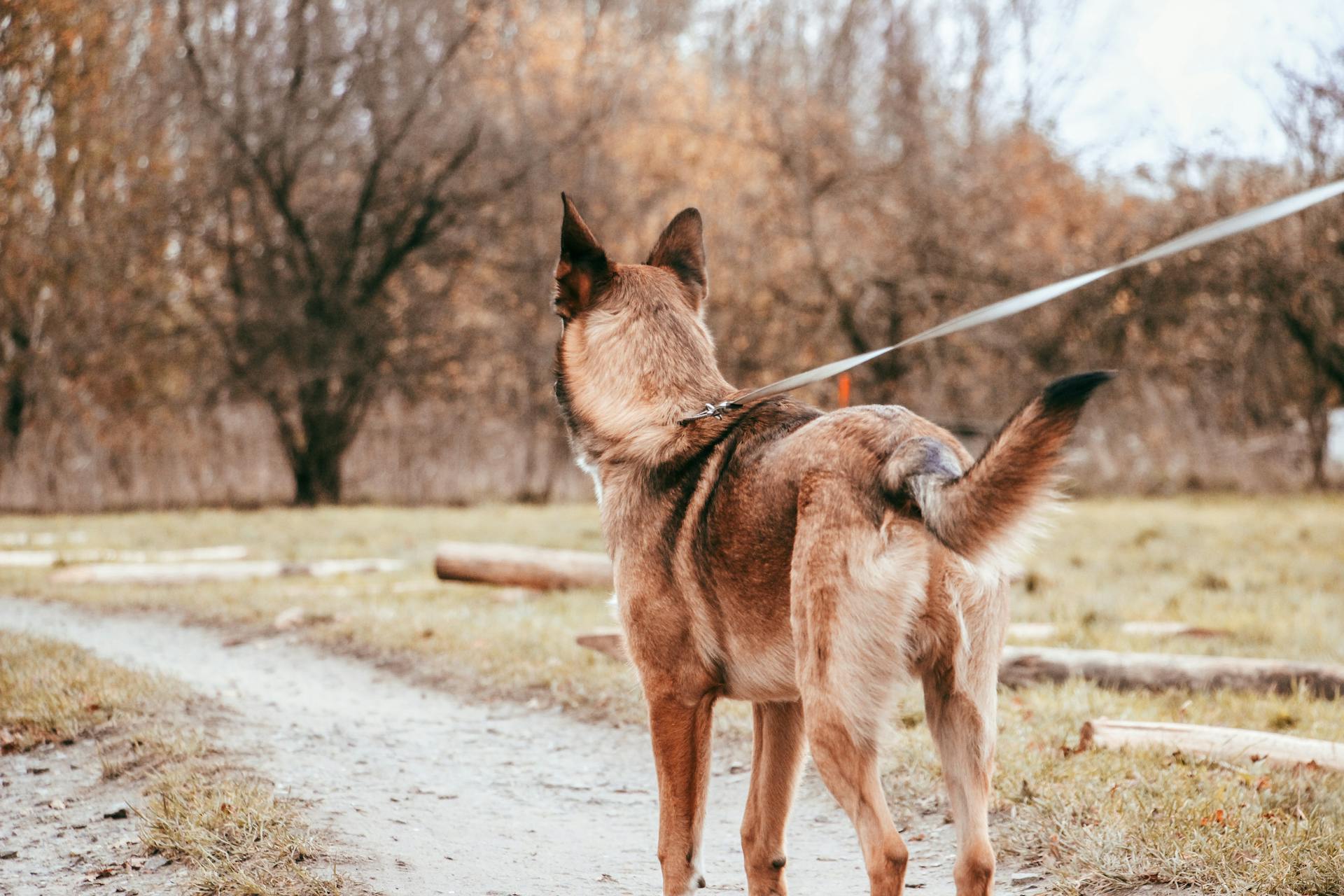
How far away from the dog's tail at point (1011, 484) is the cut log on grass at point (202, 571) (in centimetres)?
990

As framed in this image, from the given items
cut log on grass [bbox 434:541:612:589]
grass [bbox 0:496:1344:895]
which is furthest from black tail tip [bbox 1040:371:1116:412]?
cut log on grass [bbox 434:541:612:589]

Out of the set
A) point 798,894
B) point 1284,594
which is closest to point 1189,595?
point 1284,594

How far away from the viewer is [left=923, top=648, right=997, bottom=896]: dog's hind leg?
2902 mm

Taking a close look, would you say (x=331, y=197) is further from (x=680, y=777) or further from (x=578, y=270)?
(x=680, y=777)

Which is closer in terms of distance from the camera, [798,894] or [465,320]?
[798,894]

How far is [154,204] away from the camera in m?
19.0

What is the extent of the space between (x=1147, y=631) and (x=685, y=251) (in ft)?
16.1

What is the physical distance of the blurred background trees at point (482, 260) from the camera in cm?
1758

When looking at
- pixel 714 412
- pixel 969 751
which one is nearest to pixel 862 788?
pixel 969 751

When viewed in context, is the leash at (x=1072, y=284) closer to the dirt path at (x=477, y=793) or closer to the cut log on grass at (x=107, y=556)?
the dirt path at (x=477, y=793)

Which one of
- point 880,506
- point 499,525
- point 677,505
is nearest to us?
point 880,506

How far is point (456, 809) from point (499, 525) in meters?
10.6

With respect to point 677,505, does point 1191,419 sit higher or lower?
higher

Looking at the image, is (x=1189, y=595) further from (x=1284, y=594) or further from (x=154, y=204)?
(x=154, y=204)
